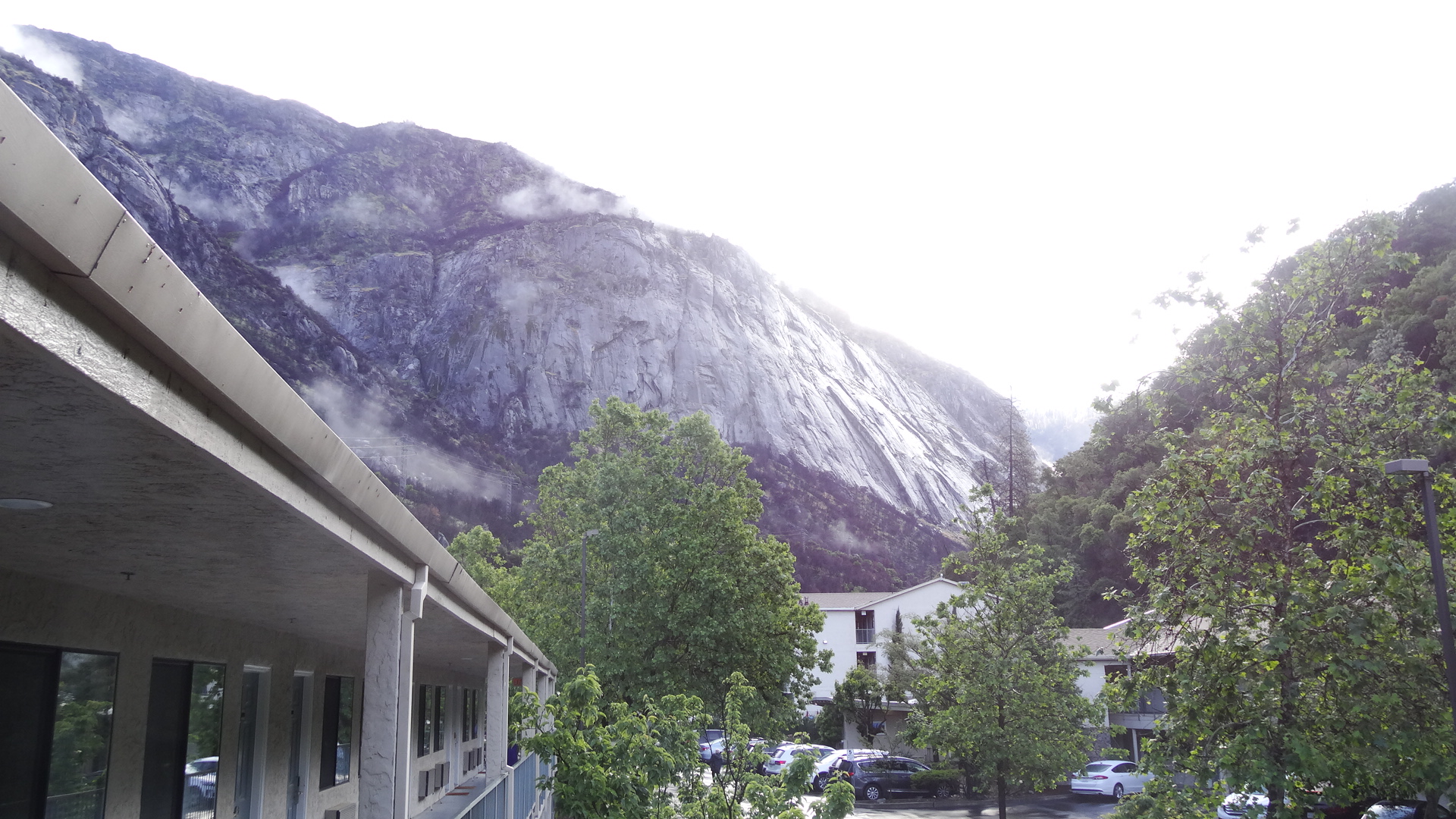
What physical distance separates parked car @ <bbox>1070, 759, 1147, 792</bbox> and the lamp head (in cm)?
2624

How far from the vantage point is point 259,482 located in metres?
3.79

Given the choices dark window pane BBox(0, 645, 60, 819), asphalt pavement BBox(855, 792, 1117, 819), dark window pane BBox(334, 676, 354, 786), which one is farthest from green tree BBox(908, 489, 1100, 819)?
dark window pane BBox(0, 645, 60, 819)

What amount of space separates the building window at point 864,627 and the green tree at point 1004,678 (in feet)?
145

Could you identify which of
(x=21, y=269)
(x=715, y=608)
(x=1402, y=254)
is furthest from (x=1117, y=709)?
(x=715, y=608)

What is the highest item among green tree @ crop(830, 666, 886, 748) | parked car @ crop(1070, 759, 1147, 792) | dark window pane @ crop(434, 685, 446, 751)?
dark window pane @ crop(434, 685, 446, 751)

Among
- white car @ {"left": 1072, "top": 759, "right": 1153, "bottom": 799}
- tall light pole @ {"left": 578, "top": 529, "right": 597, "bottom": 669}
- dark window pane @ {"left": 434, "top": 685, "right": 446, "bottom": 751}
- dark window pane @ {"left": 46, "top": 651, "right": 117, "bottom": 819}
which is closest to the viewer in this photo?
dark window pane @ {"left": 46, "top": 651, "right": 117, "bottom": 819}

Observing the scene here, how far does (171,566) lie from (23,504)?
2.04 m

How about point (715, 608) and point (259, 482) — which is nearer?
point (259, 482)

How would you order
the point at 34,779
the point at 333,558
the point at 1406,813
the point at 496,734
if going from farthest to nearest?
the point at 1406,813, the point at 496,734, the point at 34,779, the point at 333,558

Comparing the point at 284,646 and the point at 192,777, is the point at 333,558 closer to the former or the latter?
the point at 192,777

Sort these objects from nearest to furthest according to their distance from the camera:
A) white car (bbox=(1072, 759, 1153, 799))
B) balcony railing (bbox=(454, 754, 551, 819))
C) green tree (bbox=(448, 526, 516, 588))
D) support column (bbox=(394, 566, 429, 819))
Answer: support column (bbox=(394, 566, 429, 819)) < balcony railing (bbox=(454, 754, 551, 819)) < white car (bbox=(1072, 759, 1153, 799)) < green tree (bbox=(448, 526, 516, 588))

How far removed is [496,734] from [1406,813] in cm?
1585

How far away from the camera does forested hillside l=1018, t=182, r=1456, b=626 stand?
39.4m

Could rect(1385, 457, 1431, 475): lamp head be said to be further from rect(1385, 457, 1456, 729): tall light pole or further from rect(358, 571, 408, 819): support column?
rect(358, 571, 408, 819): support column
